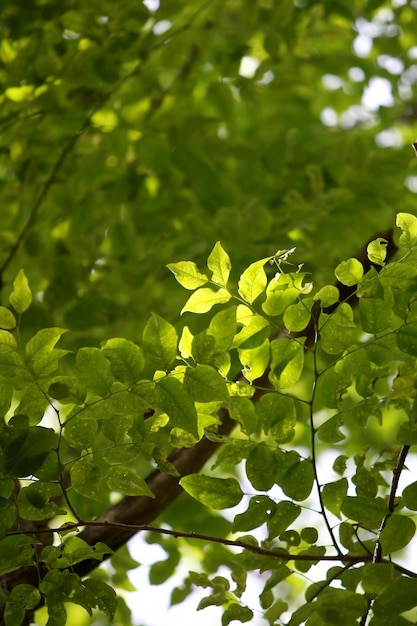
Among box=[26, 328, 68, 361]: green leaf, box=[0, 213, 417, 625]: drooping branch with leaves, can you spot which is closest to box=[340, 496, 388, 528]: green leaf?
box=[0, 213, 417, 625]: drooping branch with leaves

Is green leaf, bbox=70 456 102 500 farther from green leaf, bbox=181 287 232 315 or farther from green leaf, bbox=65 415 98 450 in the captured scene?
green leaf, bbox=181 287 232 315

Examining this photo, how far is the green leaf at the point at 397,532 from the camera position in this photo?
1146mm

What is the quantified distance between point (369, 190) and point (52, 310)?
1.27 m

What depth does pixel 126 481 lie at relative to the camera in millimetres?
1328

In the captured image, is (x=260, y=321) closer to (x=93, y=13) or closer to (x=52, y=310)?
(x=52, y=310)

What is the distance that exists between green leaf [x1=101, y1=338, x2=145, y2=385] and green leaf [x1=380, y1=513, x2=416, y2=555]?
0.47 m

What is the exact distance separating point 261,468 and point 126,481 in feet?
0.80

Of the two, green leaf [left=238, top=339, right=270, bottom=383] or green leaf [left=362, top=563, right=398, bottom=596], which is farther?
green leaf [left=238, top=339, right=270, bottom=383]

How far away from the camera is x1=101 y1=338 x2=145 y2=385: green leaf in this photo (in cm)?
125

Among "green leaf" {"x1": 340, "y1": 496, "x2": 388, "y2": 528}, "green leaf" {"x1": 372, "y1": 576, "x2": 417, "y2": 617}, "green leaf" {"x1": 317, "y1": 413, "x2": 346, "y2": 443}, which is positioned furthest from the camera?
"green leaf" {"x1": 317, "y1": 413, "x2": 346, "y2": 443}

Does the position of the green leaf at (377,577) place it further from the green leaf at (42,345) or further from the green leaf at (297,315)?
the green leaf at (42,345)

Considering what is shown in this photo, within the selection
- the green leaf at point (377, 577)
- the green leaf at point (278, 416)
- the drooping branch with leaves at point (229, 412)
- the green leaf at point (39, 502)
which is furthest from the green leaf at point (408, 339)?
the green leaf at point (39, 502)

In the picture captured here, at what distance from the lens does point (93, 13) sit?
2.51 metres

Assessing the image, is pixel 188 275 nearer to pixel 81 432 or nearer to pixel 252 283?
pixel 252 283
